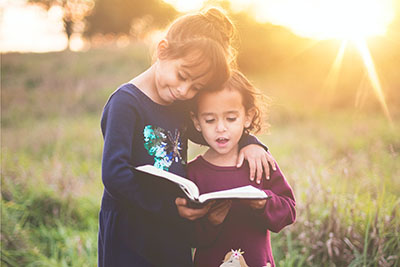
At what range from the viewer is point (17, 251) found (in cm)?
317

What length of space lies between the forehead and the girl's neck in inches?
9.1

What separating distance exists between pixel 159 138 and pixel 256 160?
1.60 ft

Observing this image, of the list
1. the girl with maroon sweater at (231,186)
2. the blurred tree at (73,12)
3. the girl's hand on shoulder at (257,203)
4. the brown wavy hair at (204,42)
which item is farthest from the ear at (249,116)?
the blurred tree at (73,12)

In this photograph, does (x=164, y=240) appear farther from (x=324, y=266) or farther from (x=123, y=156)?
(x=324, y=266)

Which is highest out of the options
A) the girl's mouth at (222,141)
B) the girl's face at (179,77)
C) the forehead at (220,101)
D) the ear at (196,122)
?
the girl's face at (179,77)

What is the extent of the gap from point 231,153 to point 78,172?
4.16 m

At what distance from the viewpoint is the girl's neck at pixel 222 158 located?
1.88m

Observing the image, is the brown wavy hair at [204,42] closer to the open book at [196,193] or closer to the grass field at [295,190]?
the open book at [196,193]

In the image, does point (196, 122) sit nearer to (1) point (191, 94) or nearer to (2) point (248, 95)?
(1) point (191, 94)

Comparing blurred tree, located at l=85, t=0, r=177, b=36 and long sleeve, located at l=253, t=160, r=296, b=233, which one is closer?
long sleeve, located at l=253, t=160, r=296, b=233

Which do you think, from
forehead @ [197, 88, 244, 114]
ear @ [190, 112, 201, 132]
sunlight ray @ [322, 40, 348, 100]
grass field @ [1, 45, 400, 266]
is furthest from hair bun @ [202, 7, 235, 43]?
sunlight ray @ [322, 40, 348, 100]

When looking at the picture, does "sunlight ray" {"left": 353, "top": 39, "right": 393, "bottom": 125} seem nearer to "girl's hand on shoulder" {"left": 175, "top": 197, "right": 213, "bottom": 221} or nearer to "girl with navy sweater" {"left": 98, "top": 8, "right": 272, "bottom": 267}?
"girl with navy sweater" {"left": 98, "top": 8, "right": 272, "bottom": 267}

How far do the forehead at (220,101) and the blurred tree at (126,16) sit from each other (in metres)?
27.5

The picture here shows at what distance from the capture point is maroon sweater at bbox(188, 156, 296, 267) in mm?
1710
